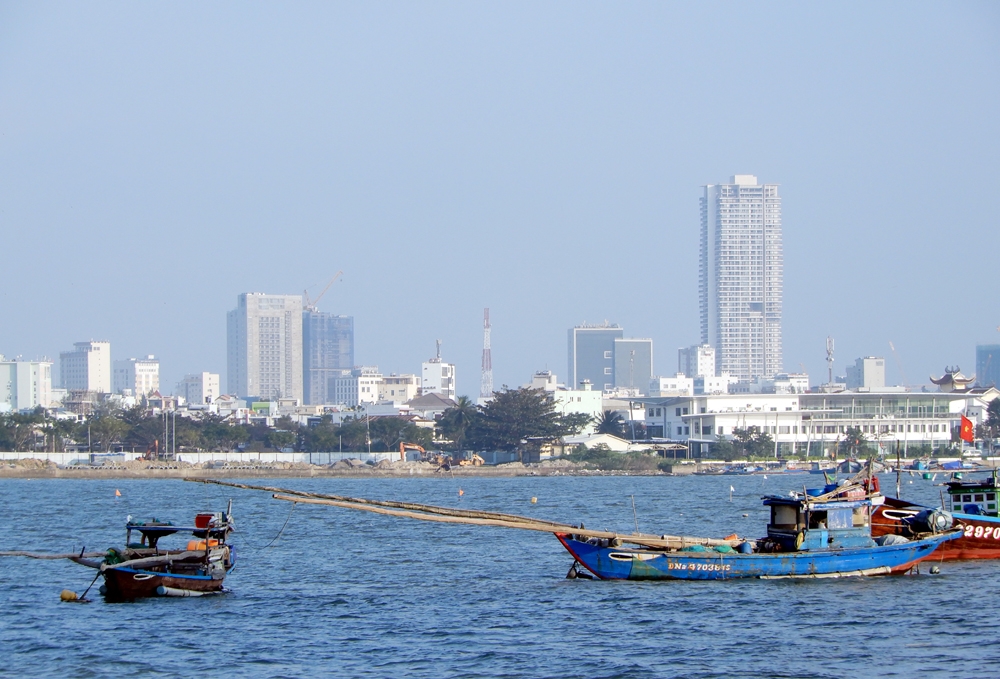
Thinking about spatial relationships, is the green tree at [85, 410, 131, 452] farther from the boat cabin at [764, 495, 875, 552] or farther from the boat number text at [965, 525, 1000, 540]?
the boat cabin at [764, 495, 875, 552]

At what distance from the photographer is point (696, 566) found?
32.4 meters

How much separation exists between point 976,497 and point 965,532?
1575 millimetres

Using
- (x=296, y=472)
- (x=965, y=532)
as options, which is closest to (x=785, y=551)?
(x=965, y=532)

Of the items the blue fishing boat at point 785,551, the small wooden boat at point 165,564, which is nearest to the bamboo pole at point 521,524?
the blue fishing boat at point 785,551

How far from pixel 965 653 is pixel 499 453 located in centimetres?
10291

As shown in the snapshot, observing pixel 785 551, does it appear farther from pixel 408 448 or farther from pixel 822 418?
pixel 822 418

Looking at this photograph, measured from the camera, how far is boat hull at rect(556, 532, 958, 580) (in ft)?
105

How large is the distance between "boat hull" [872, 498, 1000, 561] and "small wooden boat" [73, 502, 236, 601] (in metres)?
17.5

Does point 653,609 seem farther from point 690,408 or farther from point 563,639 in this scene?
point 690,408

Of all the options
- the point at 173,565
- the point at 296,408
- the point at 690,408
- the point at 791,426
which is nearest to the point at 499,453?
the point at 690,408

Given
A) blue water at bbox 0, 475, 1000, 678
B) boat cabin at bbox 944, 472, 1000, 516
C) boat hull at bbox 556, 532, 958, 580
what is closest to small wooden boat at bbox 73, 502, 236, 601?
blue water at bbox 0, 475, 1000, 678

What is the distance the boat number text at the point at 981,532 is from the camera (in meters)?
37.5

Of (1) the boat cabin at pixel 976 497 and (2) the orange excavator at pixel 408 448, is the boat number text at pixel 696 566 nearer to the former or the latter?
(1) the boat cabin at pixel 976 497

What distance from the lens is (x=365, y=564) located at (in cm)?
3969
